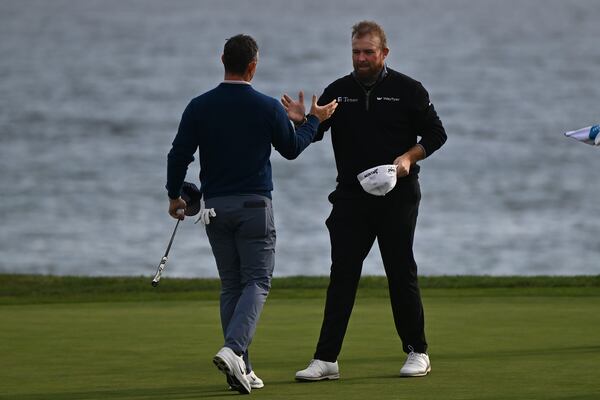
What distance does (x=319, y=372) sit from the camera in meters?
8.23

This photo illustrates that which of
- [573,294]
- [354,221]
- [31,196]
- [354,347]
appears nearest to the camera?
[354,221]

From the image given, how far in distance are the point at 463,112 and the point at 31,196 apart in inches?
Result: 854

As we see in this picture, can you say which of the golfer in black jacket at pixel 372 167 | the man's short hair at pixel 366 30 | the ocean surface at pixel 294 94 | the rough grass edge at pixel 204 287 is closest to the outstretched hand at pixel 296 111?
the golfer in black jacket at pixel 372 167

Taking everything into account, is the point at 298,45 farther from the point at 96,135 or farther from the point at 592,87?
the point at 96,135

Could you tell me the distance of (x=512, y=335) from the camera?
9961mm

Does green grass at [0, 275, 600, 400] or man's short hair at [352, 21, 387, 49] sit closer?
green grass at [0, 275, 600, 400]

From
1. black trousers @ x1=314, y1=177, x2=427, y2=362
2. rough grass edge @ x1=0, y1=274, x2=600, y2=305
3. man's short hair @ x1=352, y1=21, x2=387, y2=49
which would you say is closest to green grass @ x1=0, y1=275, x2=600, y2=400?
rough grass edge @ x1=0, y1=274, x2=600, y2=305

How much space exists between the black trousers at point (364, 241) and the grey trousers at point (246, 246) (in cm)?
60

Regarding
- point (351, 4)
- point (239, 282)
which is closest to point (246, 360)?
point (239, 282)

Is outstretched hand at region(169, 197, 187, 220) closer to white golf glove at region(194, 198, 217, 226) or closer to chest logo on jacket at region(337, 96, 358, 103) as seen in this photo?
white golf glove at region(194, 198, 217, 226)

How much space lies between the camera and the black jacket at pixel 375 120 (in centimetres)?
848

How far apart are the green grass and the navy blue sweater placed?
3.23ft

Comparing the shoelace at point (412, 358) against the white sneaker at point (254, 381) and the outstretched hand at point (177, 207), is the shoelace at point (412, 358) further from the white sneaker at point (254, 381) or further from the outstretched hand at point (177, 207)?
the outstretched hand at point (177, 207)

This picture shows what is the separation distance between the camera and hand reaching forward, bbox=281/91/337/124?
324 inches
